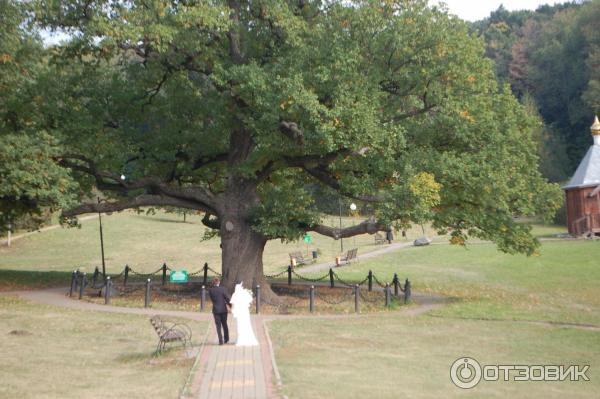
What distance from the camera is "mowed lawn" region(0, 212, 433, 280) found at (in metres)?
45.8

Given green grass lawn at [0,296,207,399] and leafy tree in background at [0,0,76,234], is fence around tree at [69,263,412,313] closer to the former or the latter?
green grass lawn at [0,296,207,399]

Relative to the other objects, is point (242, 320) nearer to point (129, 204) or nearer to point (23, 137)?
point (129, 204)

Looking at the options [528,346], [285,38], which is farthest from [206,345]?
[285,38]

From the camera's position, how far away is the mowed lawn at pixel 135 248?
150 ft

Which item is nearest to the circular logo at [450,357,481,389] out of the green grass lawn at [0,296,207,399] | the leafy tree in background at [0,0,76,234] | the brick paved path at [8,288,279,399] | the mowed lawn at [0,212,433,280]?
the brick paved path at [8,288,279,399]

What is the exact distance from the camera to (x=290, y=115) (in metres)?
22.0

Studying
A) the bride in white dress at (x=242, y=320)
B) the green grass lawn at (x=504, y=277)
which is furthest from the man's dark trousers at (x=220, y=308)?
the green grass lawn at (x=504, y=277)

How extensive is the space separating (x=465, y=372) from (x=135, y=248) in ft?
150

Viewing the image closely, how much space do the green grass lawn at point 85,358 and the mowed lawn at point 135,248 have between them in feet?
72.7

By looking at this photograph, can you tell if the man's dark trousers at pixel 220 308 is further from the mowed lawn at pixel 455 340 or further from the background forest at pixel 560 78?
the background forest at pixel 560 78

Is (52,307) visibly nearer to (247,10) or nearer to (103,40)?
(103,40)

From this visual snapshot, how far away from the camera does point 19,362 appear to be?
44.8 ft

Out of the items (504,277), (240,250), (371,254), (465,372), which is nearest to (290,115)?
(240,250)

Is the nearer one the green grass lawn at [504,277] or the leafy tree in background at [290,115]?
the leafy tree in background at [290,115]
